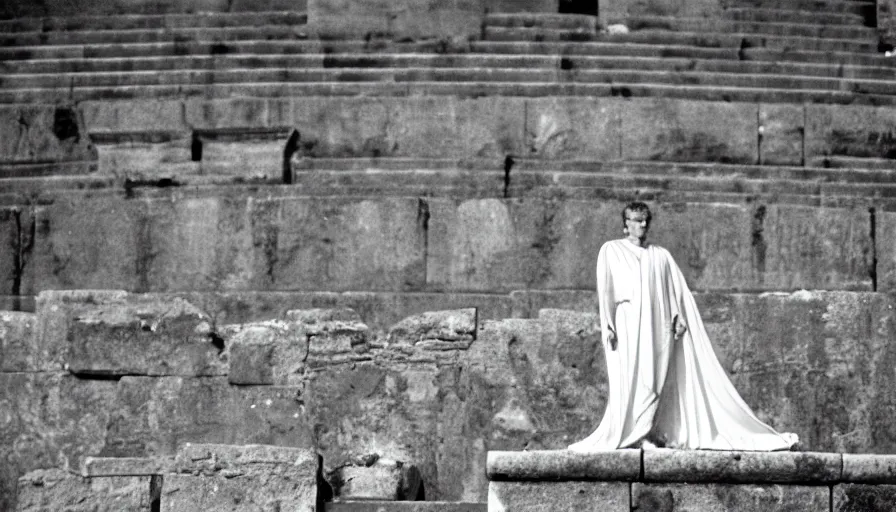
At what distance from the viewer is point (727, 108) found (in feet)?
59.8

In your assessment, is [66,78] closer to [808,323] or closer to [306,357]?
[306,357]

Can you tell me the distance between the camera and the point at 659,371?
1413 cm

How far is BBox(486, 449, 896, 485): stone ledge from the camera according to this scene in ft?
44.7

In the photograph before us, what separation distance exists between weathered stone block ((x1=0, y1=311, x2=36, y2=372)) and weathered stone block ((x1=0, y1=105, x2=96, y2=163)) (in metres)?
2.54

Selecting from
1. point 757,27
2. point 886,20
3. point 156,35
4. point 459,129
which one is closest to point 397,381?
point 459,129

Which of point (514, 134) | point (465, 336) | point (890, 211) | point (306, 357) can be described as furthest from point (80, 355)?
point (890, 211)

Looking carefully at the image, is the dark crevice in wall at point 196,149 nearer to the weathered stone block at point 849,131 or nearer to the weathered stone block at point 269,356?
the weathered stone block at point 269,356

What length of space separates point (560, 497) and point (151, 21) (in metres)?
7.85

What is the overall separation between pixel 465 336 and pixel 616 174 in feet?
8.02

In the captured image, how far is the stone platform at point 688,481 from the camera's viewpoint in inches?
537

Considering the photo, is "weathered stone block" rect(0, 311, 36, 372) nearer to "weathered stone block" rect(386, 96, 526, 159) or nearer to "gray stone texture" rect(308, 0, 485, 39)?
"weathered stone block" rect(386, 96, 526, 159)

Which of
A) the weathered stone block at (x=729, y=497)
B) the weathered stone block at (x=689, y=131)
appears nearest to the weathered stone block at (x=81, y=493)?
the weathered stone block at (x=729, y=497)

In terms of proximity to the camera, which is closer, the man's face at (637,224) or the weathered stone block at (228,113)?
the man's face at (637,224)

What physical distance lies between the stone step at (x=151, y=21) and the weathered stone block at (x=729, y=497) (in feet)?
23.7
